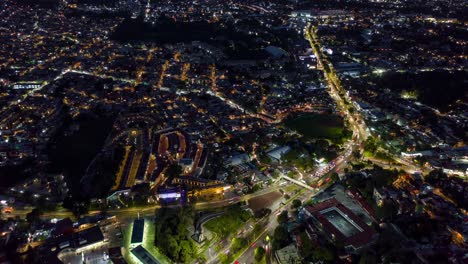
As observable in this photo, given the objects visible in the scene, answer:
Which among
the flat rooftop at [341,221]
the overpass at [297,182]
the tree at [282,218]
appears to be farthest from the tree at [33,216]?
the flat rooftop at [341,221]

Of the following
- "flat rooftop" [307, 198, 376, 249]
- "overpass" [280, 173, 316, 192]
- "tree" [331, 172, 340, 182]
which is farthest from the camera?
"tree" [331, 172, 340, 182]

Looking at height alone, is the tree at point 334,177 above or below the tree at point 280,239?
above

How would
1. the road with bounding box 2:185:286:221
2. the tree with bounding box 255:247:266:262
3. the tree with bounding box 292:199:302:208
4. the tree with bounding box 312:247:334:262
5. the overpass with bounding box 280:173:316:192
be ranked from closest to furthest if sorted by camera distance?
the tree with bounding box 312:247:334:262 → the tree with bounding box 255:247:266:262 → the road with bounding box 2:185:286:221 → the tree with bounding box 292:199:302:208 → the overpass with bounding box 280:173:316:192

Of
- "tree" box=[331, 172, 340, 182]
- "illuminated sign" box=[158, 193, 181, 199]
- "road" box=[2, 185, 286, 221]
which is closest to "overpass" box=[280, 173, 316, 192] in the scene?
"tree" box=[331, 172, 340, 182]

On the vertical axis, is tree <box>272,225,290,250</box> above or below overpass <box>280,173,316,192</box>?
above

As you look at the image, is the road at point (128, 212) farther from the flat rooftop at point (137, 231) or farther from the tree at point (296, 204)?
the tree at point (296, 204)

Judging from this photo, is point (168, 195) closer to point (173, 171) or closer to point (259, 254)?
point (173, 171)

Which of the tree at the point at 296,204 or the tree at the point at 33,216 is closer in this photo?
the tree at the point at 33,216

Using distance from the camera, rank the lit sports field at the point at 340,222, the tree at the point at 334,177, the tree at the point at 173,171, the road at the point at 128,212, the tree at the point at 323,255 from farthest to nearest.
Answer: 1. the tree at the point at 173,171
2. the tree at the point at 334,177
3. the road at the point at 128,212
4. the lit sports field at the point at 340,222
5. the tree at the point at 323,255

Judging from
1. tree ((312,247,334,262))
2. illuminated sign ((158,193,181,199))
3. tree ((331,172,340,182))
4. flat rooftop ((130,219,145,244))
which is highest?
tree ((312,247,334,262))

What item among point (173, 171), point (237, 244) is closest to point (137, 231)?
point (237, 244)

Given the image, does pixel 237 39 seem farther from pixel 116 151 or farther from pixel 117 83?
pixel 116 151

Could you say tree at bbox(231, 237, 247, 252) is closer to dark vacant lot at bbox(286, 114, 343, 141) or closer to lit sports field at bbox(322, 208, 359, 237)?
lit sports field at bbox(322, 208, 359, 237)
